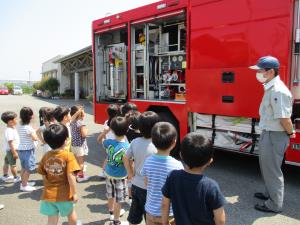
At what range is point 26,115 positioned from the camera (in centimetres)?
451

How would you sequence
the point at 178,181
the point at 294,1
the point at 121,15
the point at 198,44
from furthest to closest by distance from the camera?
the point at 121,15, the point at 198,44, the point at 294,1, the point at 178,181

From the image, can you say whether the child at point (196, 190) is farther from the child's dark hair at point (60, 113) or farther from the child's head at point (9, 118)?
the child's head at point (9, 118)

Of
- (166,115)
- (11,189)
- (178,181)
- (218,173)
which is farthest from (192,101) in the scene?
(178,181)

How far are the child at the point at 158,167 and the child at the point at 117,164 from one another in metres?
0.81

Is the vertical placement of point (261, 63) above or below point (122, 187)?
above

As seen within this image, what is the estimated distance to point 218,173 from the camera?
536cm

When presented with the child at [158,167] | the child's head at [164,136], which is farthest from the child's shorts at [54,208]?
the child's head at [164,136]

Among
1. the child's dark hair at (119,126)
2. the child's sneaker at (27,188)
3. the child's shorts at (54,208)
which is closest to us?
the child's shorts at (54,208)

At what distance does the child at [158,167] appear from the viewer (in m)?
2.34

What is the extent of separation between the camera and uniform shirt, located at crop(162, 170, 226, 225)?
186cm

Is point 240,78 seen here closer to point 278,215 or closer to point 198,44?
point 198,44

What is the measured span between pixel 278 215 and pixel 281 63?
1.94 meters

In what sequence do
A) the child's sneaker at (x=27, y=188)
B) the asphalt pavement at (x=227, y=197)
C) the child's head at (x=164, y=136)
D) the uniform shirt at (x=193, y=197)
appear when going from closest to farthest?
the uniform shirt at (x=193, y=197), the child's head at (x=164, y=136), the asphalt pavement at (x=227, y=197), the child's sneaker at (x=27, y=188)

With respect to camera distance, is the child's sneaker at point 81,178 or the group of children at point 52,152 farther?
the child's sneaker at point 81,178
